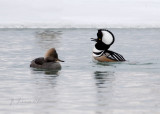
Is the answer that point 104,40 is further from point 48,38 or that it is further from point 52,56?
point 48,38

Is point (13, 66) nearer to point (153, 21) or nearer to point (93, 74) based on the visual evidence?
point (93, 74)

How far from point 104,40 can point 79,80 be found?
13.7 ft

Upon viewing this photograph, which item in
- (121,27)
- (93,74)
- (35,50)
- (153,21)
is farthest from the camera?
(153,21)

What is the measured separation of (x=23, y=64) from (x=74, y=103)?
5.51 m

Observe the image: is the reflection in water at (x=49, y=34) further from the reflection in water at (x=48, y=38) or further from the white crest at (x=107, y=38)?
the white crest at (x=107, y=38)

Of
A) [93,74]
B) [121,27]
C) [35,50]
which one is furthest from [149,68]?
[121,27]

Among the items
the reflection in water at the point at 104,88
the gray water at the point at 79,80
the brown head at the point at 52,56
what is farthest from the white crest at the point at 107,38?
the reflection in water at the point at 104,88

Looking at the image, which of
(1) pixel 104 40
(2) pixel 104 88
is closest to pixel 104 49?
(1) pixel 104 40

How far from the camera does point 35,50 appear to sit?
17.1m

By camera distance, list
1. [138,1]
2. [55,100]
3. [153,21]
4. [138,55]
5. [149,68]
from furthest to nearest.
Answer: [138,1] → [153,21] → [138,55] → [149,68] → [55,100]

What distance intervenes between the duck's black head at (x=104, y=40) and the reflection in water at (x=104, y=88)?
2663 mm

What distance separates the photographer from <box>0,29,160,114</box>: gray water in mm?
8164

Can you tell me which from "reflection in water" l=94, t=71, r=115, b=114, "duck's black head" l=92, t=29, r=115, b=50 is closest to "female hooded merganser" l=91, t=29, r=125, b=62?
"duck's black head" l=92, t=29, r=115, b=50

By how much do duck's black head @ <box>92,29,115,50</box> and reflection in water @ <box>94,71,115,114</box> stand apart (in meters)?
2.66
